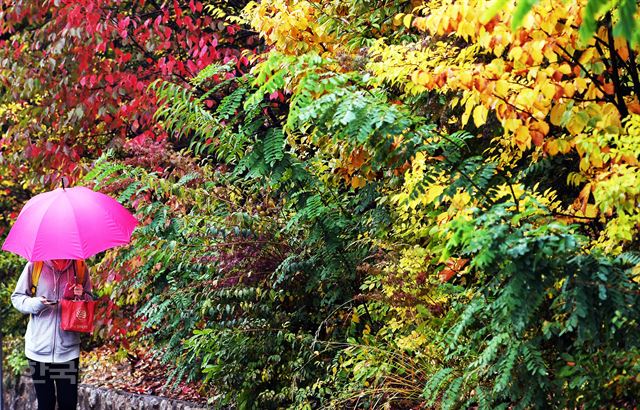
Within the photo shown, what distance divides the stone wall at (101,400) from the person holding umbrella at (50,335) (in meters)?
1.59

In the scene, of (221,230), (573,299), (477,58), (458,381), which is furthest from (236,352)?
(573,299)

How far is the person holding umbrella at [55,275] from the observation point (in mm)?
6938

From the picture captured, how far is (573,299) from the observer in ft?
14.8

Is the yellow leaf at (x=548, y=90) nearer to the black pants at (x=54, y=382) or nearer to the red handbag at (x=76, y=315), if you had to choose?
the red handbag at (x=76, y=315)

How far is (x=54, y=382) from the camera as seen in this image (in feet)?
23.4

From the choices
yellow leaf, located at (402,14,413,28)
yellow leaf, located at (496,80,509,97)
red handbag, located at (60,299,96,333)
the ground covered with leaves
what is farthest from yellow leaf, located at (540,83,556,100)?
the ground covered with leaves

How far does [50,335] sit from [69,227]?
0.80m

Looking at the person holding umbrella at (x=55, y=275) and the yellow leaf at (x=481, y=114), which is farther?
the person holding umbrella at (x=55, y=275)

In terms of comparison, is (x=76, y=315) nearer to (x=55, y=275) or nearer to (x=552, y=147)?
(x=55, y=275)

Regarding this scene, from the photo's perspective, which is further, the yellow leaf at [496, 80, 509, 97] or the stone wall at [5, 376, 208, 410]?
the stone wall at [5, 376, 208, 410]

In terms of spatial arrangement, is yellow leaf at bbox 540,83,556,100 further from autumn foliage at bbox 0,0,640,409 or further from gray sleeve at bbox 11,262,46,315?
gray sleeve at bbox 11,262,46,315

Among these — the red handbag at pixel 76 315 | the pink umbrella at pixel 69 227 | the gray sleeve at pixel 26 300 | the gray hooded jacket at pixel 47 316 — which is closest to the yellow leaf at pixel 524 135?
the pink umbrella at pixel 69 227

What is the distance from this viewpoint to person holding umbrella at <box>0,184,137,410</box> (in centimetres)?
694

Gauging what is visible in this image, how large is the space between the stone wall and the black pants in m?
1.52
